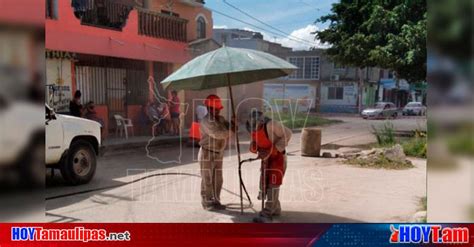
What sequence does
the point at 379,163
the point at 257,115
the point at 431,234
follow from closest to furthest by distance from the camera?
the point at 431,234, the point at 257,115, the point at 379,163

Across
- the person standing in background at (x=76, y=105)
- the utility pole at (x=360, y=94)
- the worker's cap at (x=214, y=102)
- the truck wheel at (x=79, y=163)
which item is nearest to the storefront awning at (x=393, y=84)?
the utility pole at (x=360, y=94)

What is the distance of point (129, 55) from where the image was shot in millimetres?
3041

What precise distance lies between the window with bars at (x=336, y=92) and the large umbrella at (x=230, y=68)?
37cm

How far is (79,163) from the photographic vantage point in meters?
3.68

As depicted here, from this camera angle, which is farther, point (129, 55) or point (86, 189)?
point (86, 189)

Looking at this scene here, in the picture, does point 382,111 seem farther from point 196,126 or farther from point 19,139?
point 19,139

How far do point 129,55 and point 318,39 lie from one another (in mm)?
1436

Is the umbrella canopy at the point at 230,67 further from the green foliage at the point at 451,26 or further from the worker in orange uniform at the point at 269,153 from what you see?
the green foliage at the point at 451,26

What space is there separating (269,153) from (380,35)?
1163mm

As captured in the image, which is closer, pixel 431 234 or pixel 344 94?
pixel 431 234

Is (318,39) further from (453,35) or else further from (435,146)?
(435,146)

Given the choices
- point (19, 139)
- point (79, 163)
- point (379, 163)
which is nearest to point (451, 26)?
point (379, 163)

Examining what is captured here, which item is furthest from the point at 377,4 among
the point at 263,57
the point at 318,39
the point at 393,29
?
the point at 263,57

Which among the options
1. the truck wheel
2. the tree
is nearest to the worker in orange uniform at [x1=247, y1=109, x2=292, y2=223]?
the tree
